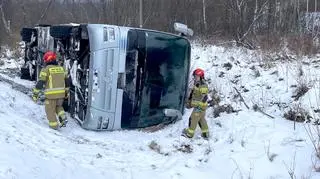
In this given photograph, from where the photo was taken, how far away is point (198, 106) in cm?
869

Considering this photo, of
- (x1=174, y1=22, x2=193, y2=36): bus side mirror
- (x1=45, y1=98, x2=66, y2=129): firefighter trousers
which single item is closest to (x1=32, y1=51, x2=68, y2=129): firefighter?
(x1=45, y1=98, x2=66, y2=129): firefighter trousers

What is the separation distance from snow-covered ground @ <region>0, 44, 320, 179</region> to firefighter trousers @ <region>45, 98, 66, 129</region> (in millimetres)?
173

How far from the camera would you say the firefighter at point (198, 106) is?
862 centimetres

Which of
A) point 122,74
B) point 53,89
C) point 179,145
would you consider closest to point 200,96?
point 179,145

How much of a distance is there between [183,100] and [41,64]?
339 centimetres

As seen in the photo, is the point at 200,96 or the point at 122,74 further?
the point at 200,96

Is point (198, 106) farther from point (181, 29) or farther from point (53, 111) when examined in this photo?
point (53, 111)

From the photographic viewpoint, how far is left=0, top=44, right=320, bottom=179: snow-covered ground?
20.4ft

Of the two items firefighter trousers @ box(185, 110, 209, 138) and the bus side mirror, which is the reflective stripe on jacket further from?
the bus side mirror

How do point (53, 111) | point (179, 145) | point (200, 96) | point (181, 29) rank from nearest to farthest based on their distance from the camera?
point (179, 145)
point (53, 111)
point (200, 96)
point (181, 29)

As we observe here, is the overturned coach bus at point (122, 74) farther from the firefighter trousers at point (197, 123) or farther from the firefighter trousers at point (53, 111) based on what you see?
the firefighter trousers at point (197, 123)

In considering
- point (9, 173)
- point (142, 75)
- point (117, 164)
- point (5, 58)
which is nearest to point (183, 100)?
point (142, 75)

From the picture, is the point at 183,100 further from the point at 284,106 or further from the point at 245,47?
the point at 245,47

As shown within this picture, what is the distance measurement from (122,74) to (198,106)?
1.45 m
